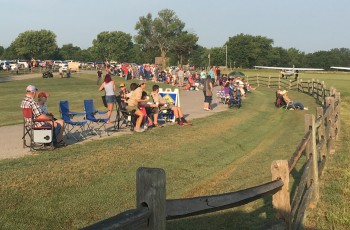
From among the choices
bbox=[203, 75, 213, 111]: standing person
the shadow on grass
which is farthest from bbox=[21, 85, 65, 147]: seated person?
bbox=[203, 75, 213, 111]: standing person

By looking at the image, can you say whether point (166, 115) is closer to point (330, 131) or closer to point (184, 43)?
point (330, 131)

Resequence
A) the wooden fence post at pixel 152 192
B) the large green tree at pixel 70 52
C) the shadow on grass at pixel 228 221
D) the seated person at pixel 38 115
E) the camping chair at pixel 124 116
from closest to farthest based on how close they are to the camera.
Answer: the wooden fence post at pixel 152 192, the shadow on grass at pixel 228 221, the seated person at pixel 38 115, the camping chair at pixel 124 116, the large green tree at pixel 70 52

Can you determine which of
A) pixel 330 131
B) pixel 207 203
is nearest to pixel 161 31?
pixel 330 131

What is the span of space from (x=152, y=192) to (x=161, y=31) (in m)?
93.9

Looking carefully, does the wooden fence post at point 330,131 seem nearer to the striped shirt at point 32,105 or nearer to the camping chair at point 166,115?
the camping chair at point 166,115

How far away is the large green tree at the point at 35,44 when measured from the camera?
370ft

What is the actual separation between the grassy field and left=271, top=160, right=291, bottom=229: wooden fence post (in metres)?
0.48

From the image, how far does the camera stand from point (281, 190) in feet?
13.0

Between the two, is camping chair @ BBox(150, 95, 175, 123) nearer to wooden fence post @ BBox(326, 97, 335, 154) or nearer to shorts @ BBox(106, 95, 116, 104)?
shorts @ BBox(106, 95, 116, 104)

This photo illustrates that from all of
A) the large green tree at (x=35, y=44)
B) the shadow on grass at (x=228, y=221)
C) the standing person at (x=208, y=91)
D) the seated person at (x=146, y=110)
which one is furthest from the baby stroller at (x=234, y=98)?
the large green tree at (x=35, y=44)

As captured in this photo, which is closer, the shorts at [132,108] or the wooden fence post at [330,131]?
the wooden fence post at [330,131]

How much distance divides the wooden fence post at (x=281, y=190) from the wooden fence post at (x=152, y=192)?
6.45 ft

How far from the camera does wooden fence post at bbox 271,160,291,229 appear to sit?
12.8ft

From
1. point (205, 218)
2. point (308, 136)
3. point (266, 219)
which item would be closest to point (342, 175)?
point (308, 136)
